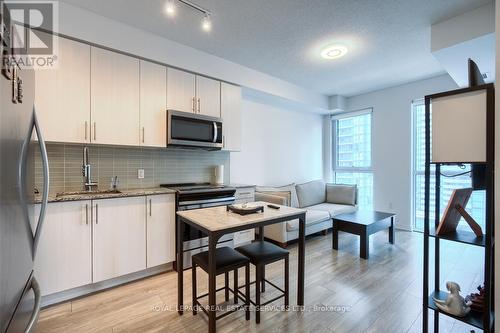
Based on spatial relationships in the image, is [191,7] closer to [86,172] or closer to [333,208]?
[86,172]

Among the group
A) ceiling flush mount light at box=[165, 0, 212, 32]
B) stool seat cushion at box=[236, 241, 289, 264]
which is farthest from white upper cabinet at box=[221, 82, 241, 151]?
stool seat cushion at box=[236, 241, 289, 264]

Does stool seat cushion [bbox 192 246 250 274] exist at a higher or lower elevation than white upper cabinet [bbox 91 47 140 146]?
lower

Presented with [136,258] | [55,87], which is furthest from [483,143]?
[55,87]

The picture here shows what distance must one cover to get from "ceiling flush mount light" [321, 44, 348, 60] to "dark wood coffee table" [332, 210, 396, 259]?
2.26 meters

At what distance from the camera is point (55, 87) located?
209 centimetres

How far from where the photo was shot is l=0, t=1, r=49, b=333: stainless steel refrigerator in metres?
0.71

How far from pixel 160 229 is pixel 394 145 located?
14.3ft

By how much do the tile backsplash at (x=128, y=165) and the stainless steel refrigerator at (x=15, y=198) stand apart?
1.57 m

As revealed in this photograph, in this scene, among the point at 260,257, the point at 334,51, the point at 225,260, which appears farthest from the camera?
the point at 334,51

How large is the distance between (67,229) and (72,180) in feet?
2.01

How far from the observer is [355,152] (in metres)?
5.12

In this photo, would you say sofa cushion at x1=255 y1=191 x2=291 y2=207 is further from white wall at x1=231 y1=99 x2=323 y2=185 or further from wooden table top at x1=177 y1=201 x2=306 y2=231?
wooden table top at x1=177 y1=201 x2=306 y2=231

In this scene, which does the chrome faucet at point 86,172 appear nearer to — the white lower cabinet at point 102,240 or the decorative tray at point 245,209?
the white lower cabinet at point 102,240

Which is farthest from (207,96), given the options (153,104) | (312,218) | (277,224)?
(312,218)
